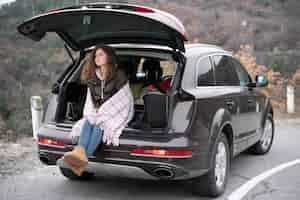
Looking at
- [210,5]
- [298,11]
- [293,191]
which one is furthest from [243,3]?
[293,191]

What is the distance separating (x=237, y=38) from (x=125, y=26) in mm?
29588

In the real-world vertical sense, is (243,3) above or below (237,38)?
above

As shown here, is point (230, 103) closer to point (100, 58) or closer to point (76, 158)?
point (100, 58)

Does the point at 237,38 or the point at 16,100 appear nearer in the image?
the point at 16,100

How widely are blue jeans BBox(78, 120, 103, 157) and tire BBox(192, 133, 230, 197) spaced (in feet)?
3.81

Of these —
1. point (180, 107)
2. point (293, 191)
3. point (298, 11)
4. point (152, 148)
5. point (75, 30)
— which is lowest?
point (293, 191)

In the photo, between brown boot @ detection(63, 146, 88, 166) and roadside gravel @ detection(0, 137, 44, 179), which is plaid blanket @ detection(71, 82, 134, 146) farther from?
roadside gravel @ detection(0, 137, 44, 179)

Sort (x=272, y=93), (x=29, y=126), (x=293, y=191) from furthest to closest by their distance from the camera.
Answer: (x=272, y=93)
(x=29, y=126)
(x=293, y=191)

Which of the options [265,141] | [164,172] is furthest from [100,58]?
[265,141]

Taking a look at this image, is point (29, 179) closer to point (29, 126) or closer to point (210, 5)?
point (29, 126)

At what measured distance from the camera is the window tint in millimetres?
4637

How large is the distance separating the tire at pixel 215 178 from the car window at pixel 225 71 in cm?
82

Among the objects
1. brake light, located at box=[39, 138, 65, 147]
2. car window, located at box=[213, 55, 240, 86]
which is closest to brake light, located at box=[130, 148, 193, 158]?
brake light, located at box=[39, 138, 65, 147]

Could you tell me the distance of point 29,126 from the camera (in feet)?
30.9
